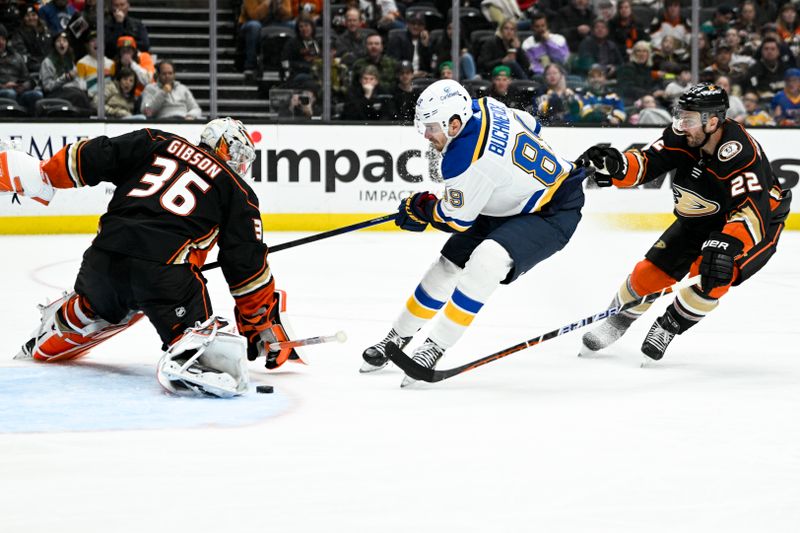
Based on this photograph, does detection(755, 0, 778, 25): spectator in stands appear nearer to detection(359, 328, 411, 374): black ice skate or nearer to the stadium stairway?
the stadium stairway

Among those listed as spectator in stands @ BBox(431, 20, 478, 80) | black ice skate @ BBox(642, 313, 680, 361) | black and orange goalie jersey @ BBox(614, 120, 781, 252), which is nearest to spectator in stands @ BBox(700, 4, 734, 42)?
spectator in stands @ BBox(431, 20, 478, 80)

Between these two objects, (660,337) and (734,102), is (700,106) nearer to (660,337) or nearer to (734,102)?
(660,337)

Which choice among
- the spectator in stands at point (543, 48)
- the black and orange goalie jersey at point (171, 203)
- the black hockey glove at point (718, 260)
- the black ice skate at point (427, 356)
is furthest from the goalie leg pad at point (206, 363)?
the spectator in stands at point (543, 48)

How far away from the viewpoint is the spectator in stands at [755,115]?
9586mm

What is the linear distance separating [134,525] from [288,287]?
3.89 m

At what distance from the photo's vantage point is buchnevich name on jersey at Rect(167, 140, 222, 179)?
360cm

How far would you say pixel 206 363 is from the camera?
3457 mm

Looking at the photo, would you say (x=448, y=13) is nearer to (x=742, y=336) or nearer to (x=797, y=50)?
(x=797, y=50)

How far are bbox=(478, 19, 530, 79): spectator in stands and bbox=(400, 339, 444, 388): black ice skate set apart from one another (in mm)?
5882

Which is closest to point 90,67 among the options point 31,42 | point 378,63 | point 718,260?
point 31,42

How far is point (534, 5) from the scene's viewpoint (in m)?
9.69

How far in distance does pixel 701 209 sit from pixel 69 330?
88.0 inches

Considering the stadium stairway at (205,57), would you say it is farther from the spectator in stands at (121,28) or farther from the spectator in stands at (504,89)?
the spectator in stands at (504,89)

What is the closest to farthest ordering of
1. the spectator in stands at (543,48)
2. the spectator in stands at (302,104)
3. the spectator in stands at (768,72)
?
the spectator in stands at (302,104) < the spectator in stands at (543,48) < the spectator in stands at (768,72)
